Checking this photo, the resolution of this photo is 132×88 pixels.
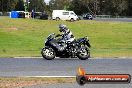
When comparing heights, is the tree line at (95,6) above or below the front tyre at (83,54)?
below

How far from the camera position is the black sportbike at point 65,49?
1758 cm

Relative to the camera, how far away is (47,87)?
344 inches

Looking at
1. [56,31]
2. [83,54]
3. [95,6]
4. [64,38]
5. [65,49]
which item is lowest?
[95,6]

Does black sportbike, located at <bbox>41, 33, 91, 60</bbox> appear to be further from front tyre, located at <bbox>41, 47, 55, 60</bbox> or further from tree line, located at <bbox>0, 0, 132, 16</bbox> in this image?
tree line, located at <bbox>0, 0, 132, 16</bbox>

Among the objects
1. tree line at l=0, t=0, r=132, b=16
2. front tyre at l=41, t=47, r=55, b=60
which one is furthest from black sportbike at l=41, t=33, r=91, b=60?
tree line at l=0, t=0, r=132, b=16

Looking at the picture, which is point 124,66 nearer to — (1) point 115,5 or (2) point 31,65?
(2) point 31,65

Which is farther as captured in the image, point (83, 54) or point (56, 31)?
point (56, 31)

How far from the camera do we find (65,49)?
17984mm

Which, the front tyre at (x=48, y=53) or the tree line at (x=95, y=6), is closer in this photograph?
the front tyre at (x=48, y=53)

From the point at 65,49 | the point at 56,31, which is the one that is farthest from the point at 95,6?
the point at 65,49

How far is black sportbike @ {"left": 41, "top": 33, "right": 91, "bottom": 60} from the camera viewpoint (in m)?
17.6

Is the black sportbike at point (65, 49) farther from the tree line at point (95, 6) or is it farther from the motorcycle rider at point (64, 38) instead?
the tree line at point (95, 6)

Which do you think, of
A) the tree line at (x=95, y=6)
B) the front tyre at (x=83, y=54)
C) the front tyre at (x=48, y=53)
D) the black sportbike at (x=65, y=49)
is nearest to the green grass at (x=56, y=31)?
the black sportbike at (x=65, y=49)

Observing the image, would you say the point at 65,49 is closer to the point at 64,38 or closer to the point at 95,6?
the point at 64,38
